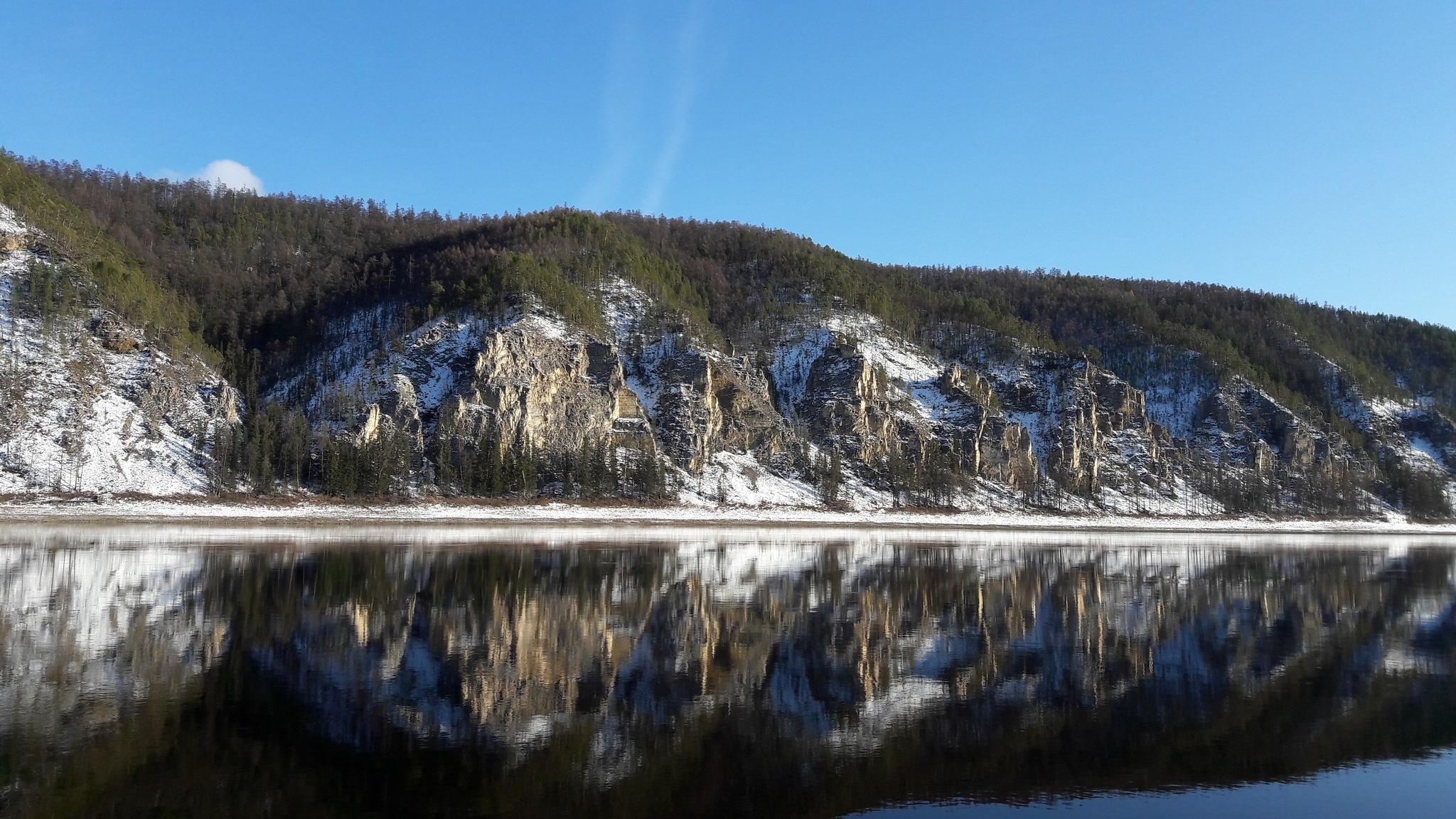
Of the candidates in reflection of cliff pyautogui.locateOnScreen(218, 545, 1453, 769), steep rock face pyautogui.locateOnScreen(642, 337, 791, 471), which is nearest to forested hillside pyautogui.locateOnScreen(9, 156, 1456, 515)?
steep rock face pyautogui.locateOnScreen(642, 337, 791, 471)

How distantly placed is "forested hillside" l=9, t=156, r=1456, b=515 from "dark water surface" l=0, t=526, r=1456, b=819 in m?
61.9

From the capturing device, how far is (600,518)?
254ft

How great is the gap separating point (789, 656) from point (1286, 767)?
9.18 meters

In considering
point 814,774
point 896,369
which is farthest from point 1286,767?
point 896,369

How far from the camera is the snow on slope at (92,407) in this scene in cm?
6950

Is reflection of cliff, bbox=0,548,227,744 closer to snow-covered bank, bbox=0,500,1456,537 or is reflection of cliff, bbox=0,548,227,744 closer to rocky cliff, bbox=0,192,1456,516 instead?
snow-covered bank, bbox=0,500,1456,537

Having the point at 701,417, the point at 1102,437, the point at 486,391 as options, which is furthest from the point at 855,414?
the point at 486,391

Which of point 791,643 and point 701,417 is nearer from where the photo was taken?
point 791,643

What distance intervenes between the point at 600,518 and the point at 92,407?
161ft

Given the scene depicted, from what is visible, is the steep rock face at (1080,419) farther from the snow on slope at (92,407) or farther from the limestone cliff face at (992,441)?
the snow on slope at (92,407)

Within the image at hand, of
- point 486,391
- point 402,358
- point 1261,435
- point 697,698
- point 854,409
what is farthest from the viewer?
point 1261,435

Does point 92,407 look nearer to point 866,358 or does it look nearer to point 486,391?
point 486,391

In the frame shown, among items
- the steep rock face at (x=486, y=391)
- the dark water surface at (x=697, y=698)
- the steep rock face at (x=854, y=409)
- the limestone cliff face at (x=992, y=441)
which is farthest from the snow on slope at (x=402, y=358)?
the dark water surface at (x=697, y=698)

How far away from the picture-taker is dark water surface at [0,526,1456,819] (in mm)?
10414
